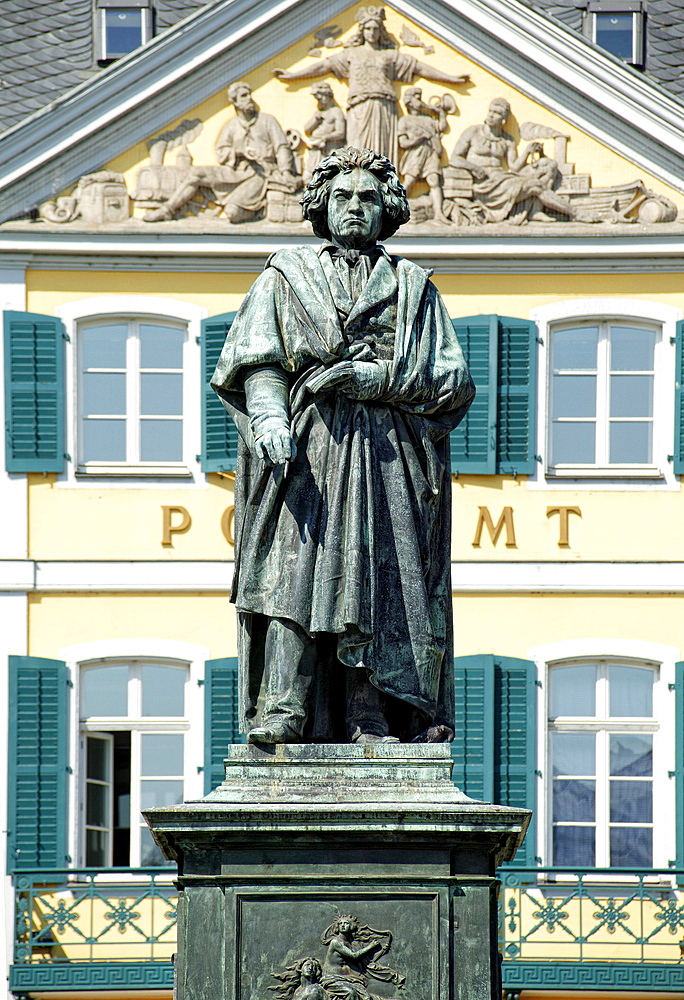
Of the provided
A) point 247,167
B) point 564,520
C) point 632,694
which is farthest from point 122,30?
point 632,694

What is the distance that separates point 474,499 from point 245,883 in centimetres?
1448

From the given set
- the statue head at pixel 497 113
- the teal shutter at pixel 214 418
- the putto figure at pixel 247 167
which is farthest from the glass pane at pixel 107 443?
the statue head at pixel 497 113

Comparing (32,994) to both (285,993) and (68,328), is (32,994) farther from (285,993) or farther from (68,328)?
(285,993)

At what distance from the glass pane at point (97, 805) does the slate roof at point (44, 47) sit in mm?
6013

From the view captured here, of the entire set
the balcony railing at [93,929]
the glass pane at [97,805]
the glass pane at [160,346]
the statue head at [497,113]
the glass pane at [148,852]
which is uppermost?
the statue head at [497,113]

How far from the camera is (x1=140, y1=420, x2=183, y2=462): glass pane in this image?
69.3 ft

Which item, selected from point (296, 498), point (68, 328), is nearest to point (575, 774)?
point (68, 328)

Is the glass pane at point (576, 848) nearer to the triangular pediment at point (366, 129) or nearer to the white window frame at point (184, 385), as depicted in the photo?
the white window frame at point (184, 385)

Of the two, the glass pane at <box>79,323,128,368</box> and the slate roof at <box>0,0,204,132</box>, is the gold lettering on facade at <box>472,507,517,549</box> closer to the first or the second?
the glass pane at <box>79,323,128,368</box>

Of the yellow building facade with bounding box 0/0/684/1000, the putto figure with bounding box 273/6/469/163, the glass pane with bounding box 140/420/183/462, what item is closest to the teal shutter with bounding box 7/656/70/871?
Answer: the yellow building facade with bounding box 0/0/684/1000

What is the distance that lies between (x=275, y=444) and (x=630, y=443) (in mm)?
14489

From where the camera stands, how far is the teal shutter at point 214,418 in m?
20.8

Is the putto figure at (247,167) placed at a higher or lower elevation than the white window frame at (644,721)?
higher

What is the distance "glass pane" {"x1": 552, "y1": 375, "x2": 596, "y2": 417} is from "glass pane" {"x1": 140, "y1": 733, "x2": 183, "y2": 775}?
14.6ft
